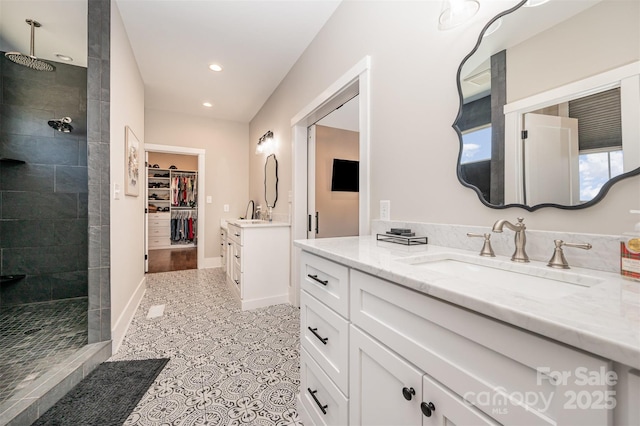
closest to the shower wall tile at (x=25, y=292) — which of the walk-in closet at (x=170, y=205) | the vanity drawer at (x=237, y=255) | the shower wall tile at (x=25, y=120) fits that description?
the shower wall tile at (x=25, y=120)

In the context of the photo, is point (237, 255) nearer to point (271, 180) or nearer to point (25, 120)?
point (271, 180)

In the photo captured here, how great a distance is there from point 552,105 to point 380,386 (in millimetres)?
1100

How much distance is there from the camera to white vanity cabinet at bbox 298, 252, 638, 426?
1.36 feet

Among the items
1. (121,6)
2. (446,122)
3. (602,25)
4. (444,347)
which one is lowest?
(444,347)

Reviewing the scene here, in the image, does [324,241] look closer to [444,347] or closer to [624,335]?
[444,347]

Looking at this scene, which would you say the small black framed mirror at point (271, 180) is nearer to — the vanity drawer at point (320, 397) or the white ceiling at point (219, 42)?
the white ceiling at point (219, 42)

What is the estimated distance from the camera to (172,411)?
55.2 inches

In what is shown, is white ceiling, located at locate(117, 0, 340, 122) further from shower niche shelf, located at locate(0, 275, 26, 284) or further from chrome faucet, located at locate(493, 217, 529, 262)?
shower niche shelf, located at locate(0, 275, 26, 284)

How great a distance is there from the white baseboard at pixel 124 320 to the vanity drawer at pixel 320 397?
1.59 metres

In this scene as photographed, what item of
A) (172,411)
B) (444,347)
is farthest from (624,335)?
(172,411)

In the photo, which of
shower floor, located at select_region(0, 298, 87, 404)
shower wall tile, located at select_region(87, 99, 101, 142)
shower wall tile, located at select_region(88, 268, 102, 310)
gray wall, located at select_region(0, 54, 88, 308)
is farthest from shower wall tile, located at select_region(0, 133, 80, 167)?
shower wall tile, located at select_region(88, 268, 102, 310)

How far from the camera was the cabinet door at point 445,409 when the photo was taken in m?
0.56

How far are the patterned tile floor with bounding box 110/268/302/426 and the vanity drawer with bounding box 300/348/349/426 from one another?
0.19m

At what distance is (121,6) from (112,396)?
2850 mm
